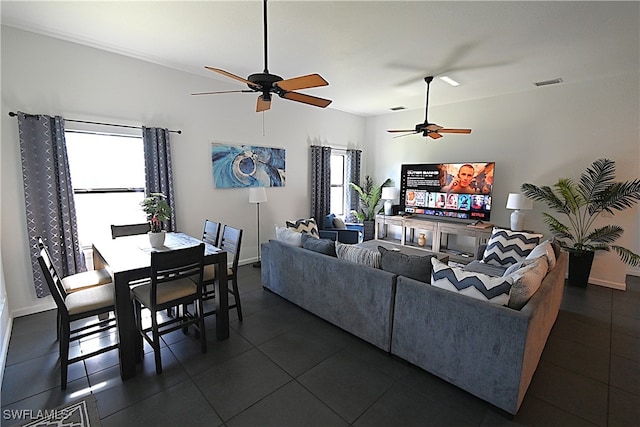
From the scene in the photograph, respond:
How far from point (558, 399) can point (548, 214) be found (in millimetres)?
3353

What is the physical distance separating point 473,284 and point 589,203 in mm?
3423

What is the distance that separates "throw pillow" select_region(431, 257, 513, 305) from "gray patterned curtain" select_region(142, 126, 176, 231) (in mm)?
3446

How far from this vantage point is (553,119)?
14.5ft

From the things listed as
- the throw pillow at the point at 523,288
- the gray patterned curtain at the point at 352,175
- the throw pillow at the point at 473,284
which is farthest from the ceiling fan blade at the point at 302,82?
the gray patterned curtain at the point at 352,175

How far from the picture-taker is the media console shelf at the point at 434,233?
4.91 m

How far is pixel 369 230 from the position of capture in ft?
21.3

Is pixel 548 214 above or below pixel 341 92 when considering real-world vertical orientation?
below

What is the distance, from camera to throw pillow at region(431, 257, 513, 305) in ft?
6.48

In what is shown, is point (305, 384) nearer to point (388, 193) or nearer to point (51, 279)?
point (51, 279)

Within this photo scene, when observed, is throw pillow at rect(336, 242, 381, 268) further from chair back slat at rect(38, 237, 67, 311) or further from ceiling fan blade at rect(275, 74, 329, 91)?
chair back slat at rect(38, 237, 67, 311)

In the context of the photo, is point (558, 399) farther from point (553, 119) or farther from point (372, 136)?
point (372, 136)

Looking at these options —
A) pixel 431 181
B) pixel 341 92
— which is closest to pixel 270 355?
pixel 341 92

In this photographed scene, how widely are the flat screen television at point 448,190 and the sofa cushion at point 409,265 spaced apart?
3.32 metres

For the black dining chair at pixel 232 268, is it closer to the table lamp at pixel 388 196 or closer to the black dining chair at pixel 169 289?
the black dining chair at pixel 169 289
